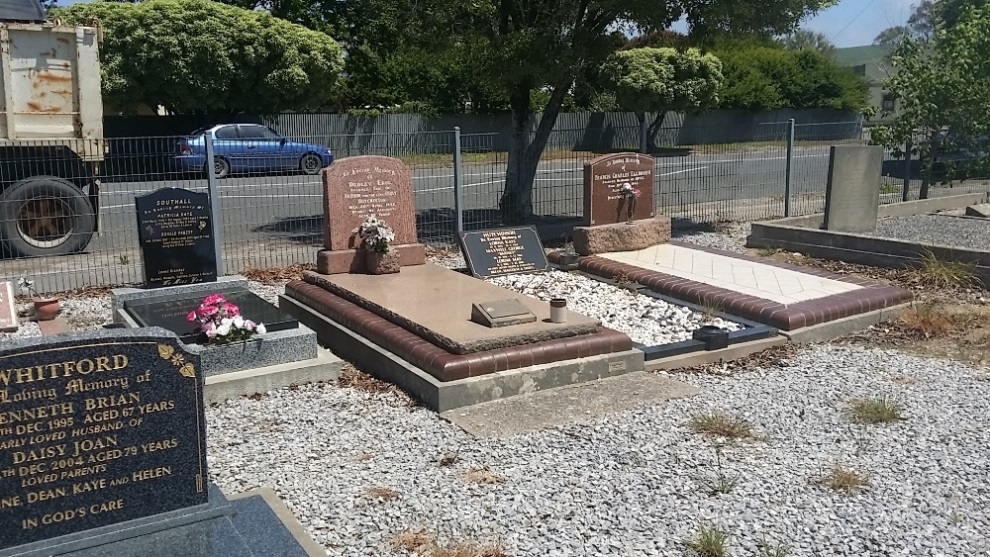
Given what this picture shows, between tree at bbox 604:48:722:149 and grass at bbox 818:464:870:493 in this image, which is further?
tree at bbox 604:48:722:149

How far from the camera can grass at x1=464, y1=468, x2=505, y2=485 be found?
5.46 meters

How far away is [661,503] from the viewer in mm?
5102

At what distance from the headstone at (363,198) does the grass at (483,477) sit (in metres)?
5.10

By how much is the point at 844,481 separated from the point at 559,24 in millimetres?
9943

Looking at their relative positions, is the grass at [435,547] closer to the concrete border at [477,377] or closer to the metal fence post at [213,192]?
the concrete border at [477,377]

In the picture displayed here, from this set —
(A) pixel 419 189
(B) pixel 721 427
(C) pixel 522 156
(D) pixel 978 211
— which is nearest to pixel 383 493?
(B) pixel 721 427

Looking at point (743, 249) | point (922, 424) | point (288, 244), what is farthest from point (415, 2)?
point (922, 424)

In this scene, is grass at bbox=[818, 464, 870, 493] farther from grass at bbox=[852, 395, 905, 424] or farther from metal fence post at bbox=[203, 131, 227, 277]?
metal fence post at bbox=[203, 131, 227, 277]

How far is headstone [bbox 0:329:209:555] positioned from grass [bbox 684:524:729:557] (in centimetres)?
247

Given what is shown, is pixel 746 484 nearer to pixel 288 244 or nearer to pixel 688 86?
pixel 288 244

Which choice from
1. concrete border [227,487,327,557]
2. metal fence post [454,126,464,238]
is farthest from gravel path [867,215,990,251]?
concrete border [227,487,327,557]

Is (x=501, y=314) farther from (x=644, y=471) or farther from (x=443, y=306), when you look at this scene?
(x=644, y=471)

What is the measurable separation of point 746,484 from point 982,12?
15.2 m

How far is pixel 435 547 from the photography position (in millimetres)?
4633
